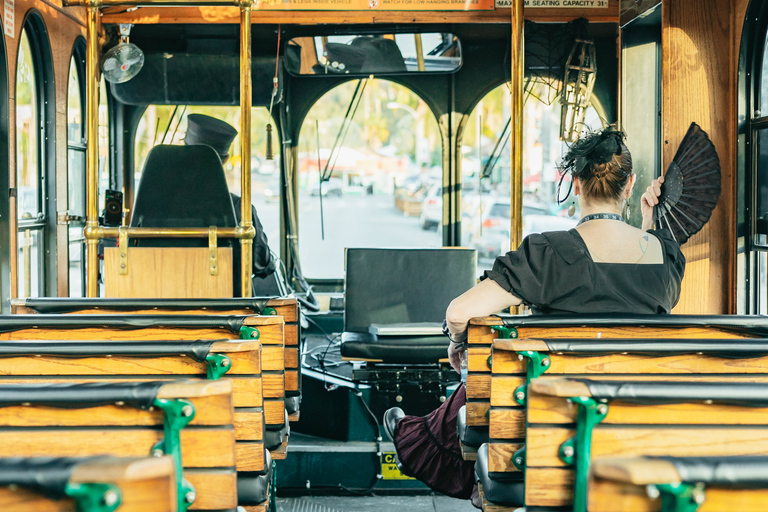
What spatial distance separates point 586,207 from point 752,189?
1.33m

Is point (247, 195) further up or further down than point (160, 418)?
further up

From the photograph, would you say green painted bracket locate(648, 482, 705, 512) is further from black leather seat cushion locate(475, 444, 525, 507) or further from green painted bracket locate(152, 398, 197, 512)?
black leather seat cushion locate(475, 444, 525, 507)

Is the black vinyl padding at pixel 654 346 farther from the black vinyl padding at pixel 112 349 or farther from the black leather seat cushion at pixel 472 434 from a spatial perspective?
the black vinyl padding at pixel 112 349

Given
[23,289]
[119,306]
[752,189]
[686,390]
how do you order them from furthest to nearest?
[23,289], [752,189], [119,306], [686,390]

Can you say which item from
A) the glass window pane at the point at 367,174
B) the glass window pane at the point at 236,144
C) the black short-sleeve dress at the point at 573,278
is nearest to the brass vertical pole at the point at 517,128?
the black short-sleeve dress at the point at 573,278

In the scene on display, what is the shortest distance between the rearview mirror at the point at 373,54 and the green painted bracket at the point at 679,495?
197 inches

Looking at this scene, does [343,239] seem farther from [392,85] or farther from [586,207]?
[586,207]

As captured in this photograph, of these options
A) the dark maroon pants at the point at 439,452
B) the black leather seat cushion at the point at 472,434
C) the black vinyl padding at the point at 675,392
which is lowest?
the dark maroon pants at the point at 439,452

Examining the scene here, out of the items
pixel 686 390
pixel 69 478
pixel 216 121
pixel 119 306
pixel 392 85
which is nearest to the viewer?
pixel 69 478

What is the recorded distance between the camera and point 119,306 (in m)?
2.68

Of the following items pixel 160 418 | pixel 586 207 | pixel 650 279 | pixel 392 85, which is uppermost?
pixel 392 85

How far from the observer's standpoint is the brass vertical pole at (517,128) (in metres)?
3.11

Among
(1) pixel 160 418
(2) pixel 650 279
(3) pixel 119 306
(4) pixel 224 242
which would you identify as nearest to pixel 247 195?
(4) pixel 224 242

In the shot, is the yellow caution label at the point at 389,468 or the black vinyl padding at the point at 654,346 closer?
the black vinyl padding at the point at 654,346
